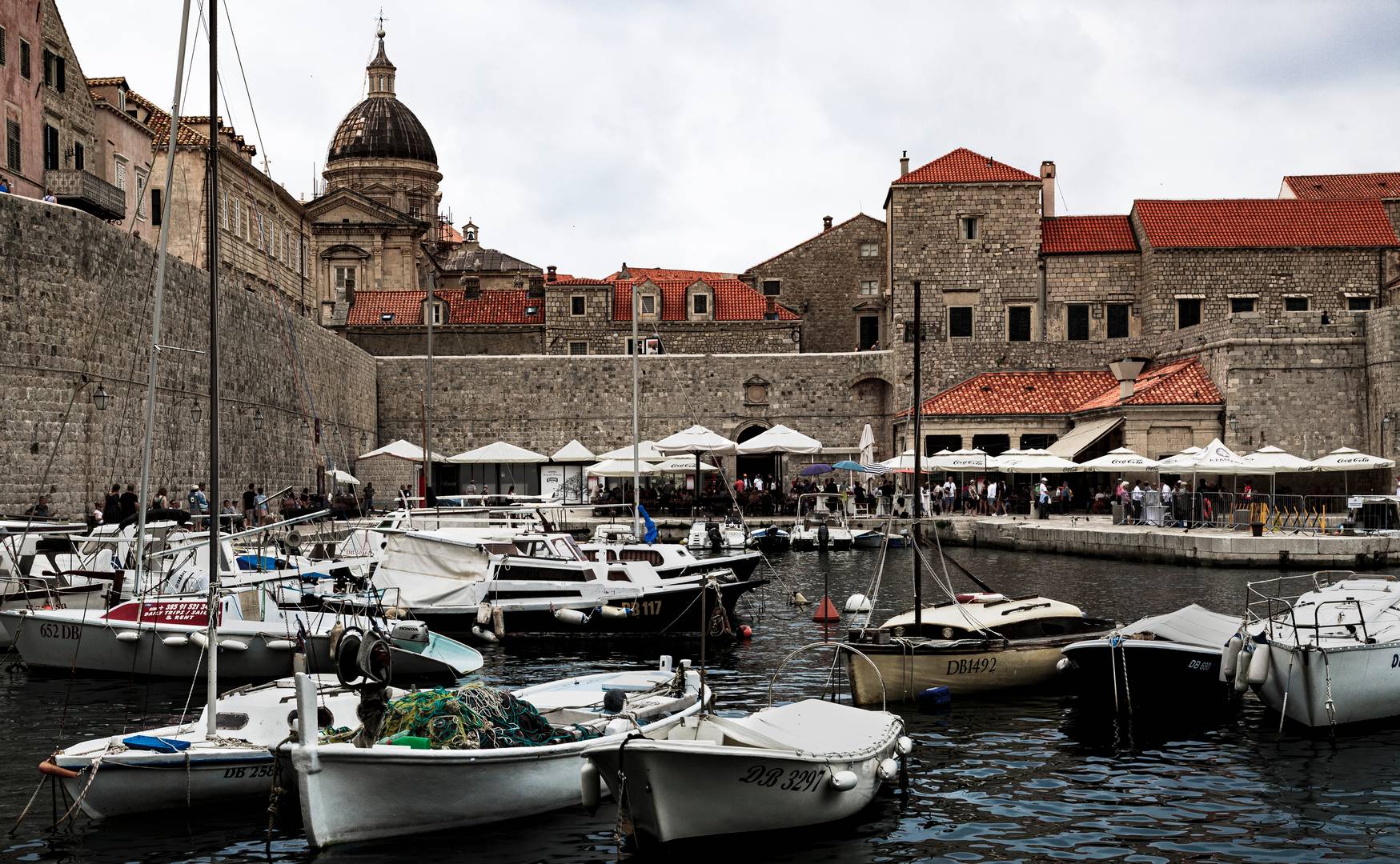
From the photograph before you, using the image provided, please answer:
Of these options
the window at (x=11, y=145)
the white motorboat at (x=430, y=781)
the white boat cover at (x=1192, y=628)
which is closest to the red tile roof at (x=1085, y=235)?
the window at (x=11, y=145)

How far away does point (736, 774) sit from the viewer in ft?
28.6

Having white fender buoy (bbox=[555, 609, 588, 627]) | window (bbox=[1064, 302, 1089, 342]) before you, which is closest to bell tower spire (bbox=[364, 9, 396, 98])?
window (bbox=[1064, 302, 1089, 342])

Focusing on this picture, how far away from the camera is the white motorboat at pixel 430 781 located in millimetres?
8445

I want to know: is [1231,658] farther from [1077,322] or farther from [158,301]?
[1077,322]

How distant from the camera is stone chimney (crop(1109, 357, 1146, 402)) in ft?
125

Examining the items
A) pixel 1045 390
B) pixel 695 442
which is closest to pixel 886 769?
pixel 695 442

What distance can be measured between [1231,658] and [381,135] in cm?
6103

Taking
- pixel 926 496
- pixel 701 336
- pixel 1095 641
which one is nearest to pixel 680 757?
pixel 1095 641

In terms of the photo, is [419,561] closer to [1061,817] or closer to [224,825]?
[224,825]

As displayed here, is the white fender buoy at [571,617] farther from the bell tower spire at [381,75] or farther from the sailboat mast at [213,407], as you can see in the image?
the bell tower spire at [381,75]

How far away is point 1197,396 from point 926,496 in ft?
25.7

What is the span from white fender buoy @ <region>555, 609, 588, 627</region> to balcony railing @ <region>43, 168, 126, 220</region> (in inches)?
760

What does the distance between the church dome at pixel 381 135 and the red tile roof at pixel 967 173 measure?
102 feet

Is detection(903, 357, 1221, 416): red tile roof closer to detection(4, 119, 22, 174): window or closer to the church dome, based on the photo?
detection(4, 119, 22, 174): window
